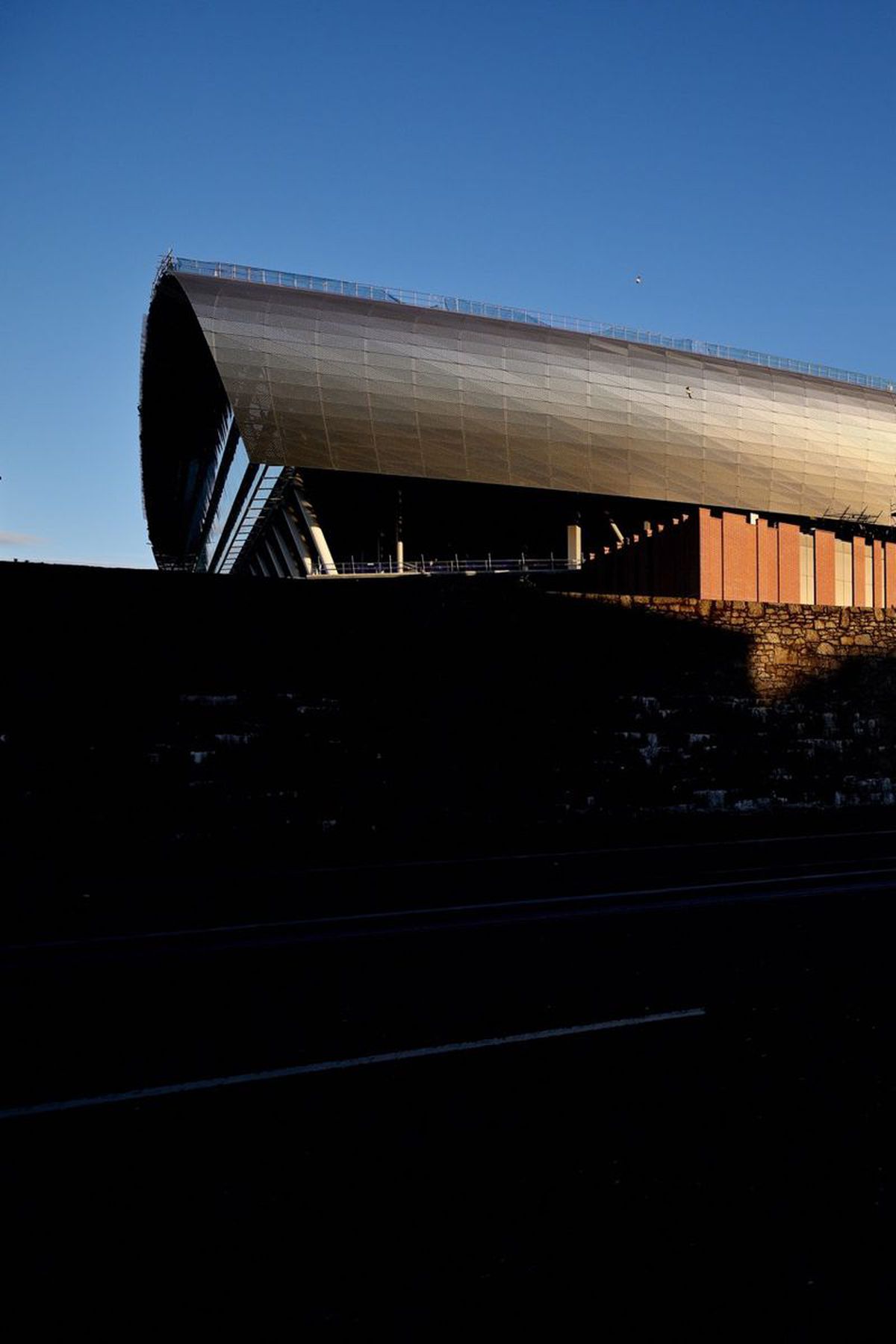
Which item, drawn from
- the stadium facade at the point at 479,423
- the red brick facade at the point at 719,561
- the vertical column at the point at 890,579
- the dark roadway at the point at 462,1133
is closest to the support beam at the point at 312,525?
the stadium facade at the point at 479,423

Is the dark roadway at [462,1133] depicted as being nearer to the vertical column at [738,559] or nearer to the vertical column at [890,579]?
the vertical column at [738,559]

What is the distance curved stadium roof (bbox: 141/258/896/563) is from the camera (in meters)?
36.8

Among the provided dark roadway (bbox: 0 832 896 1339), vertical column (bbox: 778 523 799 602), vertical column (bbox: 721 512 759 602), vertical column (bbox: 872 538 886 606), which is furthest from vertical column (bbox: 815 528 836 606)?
dark roadway (bbox: 0 832 896 1339)

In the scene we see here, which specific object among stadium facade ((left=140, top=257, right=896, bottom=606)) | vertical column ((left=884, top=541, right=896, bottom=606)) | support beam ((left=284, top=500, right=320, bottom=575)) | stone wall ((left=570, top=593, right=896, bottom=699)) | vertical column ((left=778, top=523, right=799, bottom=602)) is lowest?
stone wall ((left=570, top=593, right=896, bottom=699))

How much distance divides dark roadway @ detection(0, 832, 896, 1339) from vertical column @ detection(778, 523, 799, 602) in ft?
40.3

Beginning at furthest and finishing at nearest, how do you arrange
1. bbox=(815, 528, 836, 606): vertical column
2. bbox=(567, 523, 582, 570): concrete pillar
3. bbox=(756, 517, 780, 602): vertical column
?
bbox=(567, 523, 582, 570): concrete pillar
bbox=(815, 528, 836, 606): vertical column
bbox=(756, 517, 780, 602): vertical column

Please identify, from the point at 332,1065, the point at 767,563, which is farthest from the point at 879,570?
the point at 332,1065

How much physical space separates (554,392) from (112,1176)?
38800 mm

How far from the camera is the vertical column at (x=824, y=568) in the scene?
62.9ft

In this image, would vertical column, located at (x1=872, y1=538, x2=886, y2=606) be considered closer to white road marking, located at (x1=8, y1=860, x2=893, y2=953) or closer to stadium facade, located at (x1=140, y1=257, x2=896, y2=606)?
stadium facade, located at (x1=140, y1=257, x2=896, y2=606)

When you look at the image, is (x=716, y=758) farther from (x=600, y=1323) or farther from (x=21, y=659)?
(x=600, y=1323)

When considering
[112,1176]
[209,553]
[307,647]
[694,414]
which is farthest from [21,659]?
[209,553]

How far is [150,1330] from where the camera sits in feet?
7.04

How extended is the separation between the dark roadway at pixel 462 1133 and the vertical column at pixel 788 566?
12.3 m
